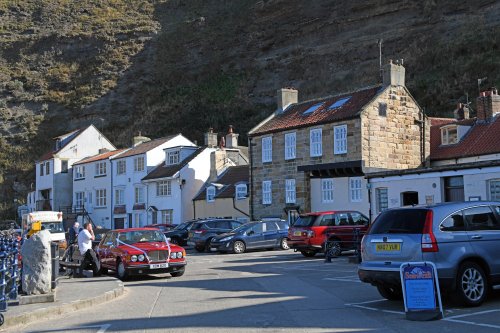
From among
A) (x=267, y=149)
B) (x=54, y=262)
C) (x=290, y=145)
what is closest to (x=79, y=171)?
(x=267, y=149)

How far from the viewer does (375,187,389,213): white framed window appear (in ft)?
92.9

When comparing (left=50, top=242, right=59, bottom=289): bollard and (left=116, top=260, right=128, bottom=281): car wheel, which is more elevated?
(left=50, top=242, right=59, bottom=289): bollard

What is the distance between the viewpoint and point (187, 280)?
713 inches

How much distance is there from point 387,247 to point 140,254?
928 centimetres

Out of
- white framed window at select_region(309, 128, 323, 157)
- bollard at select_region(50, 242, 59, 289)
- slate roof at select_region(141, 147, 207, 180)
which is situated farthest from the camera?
slate roof at select_region(141, 147, 207, 180)

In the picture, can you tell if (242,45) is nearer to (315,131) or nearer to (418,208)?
(315,131)

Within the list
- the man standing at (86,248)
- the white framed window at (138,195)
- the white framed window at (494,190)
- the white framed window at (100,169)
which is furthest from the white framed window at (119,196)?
the white framed window at (494,190)

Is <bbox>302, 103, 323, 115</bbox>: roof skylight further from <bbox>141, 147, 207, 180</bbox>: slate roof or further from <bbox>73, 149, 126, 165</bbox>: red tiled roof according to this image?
<bbox>73, 149, 126, 165</bbox>: red tiled roof

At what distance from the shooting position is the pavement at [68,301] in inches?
441

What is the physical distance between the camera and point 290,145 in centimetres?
3725

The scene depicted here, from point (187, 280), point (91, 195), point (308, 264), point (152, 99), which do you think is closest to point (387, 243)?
point (187, 280)

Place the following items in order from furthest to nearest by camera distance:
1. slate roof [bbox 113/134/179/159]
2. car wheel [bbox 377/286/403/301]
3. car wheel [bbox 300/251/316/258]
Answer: slate roof [bbox 113/134/179/159] → car wheel [bbox 300/251/316/258] → car wheel [bbox 377/286/403/301]

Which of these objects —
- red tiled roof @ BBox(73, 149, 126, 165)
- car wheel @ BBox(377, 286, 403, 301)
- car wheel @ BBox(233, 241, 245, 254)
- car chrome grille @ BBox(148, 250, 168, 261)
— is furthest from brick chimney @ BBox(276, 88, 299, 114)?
car wheel @ BBox(377, 286, 403, 301)

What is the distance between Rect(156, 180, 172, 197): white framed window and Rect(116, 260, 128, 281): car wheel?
2746 cm
